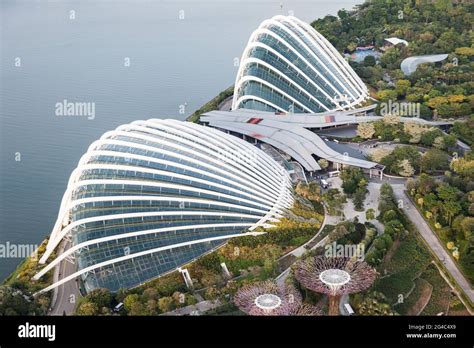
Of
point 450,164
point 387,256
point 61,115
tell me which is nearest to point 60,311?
point 387,256

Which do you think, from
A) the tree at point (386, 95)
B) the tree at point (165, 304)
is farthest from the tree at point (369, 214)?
the tree at point (386, 95)

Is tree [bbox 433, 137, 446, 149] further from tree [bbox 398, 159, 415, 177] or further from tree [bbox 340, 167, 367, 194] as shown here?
tree [bbox 340, 167, 367, 194]

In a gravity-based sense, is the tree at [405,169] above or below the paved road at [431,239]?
above

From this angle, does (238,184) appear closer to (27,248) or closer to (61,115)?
(27,248)

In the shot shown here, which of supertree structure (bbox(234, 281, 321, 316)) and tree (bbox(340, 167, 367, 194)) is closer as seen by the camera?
supertree structure (bbox(234, 281, 321, 316))

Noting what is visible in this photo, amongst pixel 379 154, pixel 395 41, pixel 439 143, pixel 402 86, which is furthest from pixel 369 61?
pixel 379 154

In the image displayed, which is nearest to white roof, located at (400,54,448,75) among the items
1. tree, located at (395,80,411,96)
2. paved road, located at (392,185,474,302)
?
tree, located at (395,80,411,96)

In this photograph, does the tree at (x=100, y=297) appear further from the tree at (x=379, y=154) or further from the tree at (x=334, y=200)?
the tree at (x=379, y=154)
